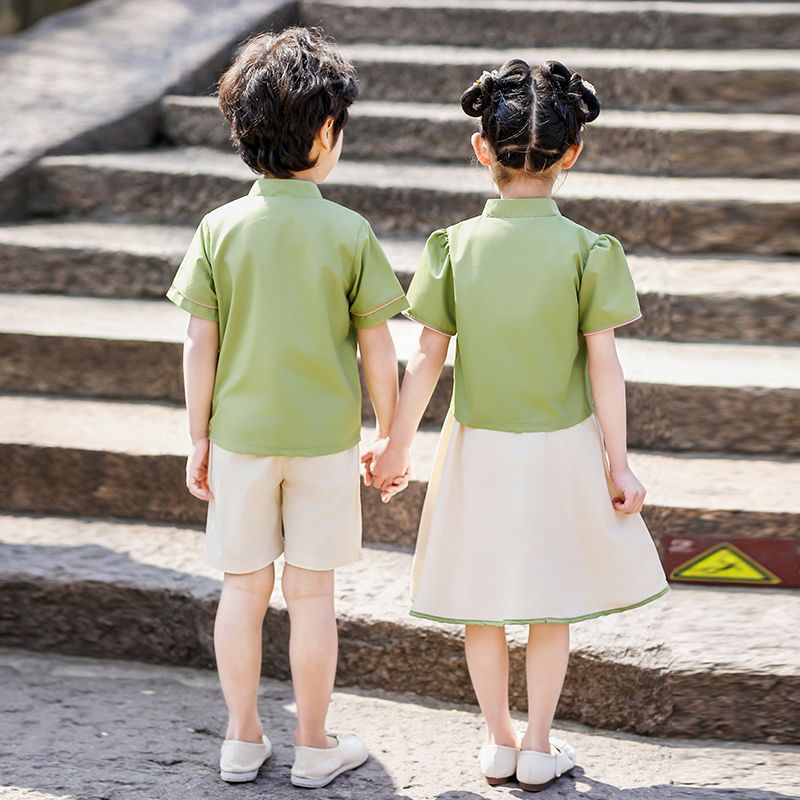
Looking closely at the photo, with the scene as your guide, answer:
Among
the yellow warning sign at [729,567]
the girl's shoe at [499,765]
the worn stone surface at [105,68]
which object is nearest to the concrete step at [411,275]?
the worn stone surface at [105,68]

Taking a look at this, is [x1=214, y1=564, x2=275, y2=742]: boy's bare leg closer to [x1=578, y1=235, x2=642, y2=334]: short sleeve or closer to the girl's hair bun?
[x1=578, y1=235, x2=642, y2=334]: short sleeve

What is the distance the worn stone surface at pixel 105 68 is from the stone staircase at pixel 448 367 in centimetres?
12

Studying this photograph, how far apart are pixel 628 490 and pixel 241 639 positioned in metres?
0.82

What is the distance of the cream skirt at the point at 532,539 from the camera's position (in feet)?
7.60

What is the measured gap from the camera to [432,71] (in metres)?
4.72

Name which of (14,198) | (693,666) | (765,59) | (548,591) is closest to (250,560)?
(548,591)

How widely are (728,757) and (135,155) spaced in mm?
3081

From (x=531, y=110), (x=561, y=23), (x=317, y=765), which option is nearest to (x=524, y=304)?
(x=531, y=110)

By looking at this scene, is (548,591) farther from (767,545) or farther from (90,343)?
(90,343)

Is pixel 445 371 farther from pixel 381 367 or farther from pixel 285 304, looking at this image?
pixel 285 304

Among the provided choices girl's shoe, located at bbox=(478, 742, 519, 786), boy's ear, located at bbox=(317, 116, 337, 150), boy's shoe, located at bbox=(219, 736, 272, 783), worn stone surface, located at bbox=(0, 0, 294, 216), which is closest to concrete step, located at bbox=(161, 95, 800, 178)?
worn stone surface, located at bbox=(0, 0, 294, 216)

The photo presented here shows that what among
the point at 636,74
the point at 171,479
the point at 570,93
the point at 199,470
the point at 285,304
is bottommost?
the point at 171,479

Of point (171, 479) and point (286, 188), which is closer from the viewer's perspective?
point (286, 188)

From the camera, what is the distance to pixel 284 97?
2.19m
